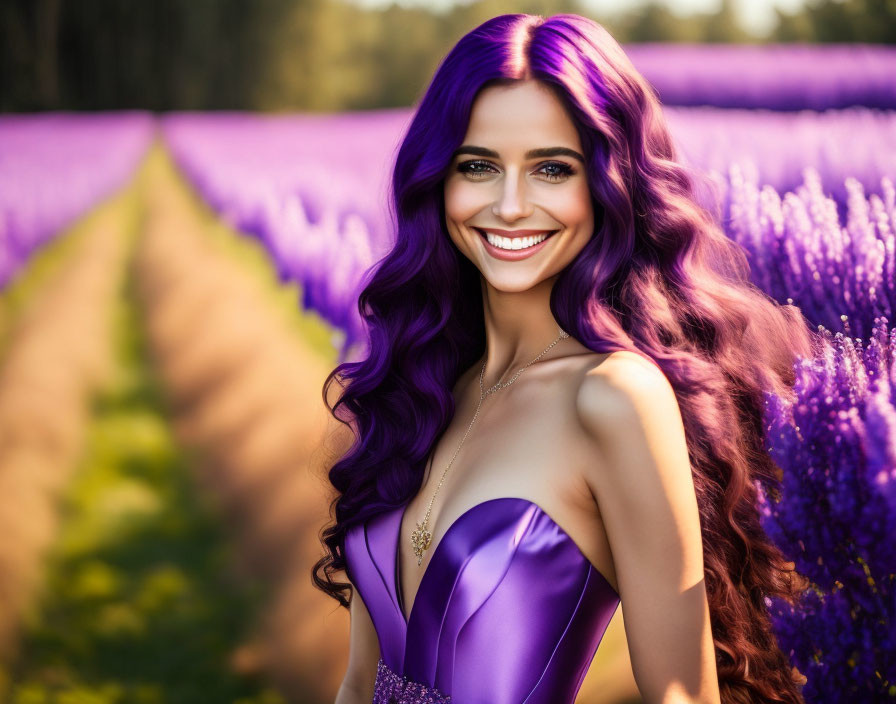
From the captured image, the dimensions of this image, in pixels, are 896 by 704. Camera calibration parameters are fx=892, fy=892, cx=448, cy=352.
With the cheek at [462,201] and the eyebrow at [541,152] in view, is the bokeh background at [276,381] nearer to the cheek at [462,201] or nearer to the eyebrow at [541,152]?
the eyebrow at [541,152]

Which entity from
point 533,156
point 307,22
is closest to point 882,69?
point 533,156

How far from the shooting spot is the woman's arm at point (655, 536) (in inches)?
49.3

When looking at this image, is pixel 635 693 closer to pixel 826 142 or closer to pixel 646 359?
pixel 646 359

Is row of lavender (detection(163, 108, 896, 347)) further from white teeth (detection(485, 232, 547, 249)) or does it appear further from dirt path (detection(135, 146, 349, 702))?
white teeth (detection(485, 232, 547, 249))

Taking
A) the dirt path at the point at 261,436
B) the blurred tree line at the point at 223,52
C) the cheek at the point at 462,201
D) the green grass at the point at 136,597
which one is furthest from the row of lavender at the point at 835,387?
the blurred tree line at the point at 223,52

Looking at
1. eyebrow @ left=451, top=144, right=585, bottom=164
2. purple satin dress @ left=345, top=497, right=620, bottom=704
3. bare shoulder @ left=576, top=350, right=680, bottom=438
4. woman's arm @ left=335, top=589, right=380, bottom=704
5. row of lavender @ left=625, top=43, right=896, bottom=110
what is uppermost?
row of lavender @ left=625, top=43, right=896, bottom=110

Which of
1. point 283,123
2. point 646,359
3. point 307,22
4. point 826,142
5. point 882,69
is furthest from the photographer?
point 307,22

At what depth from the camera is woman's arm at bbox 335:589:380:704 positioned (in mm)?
1714

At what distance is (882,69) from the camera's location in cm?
272

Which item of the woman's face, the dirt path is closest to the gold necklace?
the woman's face

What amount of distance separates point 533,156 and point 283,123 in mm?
11051

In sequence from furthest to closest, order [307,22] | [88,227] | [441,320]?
[307,22], [88,227], [441,320]

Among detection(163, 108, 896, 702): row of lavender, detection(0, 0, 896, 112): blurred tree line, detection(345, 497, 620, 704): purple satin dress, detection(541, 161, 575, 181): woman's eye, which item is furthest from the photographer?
detection(0, 0, 896, 112): blurred tree line

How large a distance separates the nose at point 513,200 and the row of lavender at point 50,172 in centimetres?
387
